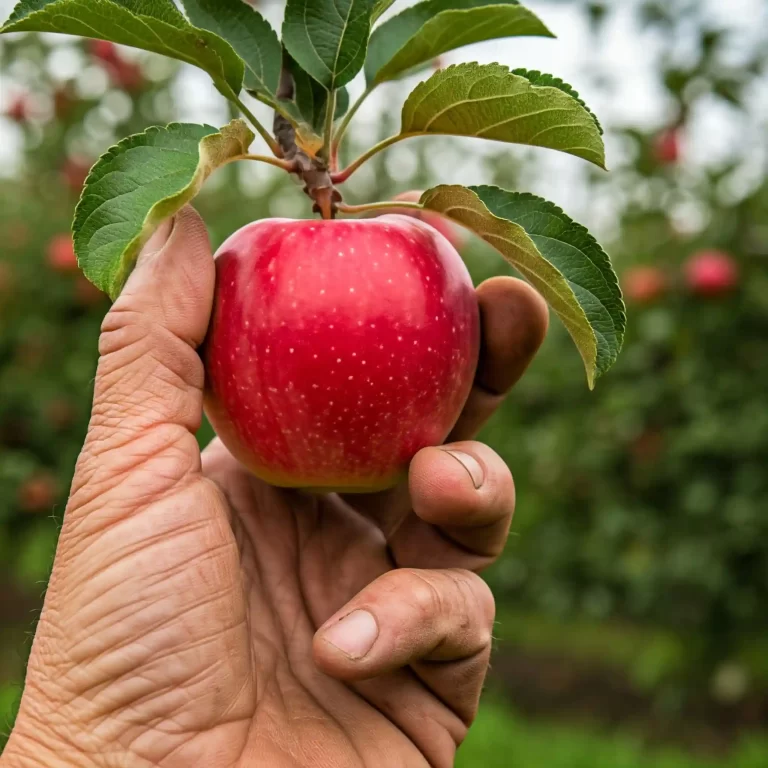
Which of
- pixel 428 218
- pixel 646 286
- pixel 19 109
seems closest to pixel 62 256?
pixel 19 109

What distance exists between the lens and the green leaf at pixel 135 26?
37.8 inches

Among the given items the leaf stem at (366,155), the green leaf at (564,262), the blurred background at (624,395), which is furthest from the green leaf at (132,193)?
the blurred background at (624,395)

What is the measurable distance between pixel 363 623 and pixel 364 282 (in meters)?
0.39

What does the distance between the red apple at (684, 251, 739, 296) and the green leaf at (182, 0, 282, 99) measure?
202 centimetres

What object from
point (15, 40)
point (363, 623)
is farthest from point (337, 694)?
point (15, 40)

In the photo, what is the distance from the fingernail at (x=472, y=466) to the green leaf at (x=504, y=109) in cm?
38

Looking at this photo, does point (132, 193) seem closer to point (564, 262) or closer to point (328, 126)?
point (328, 126)

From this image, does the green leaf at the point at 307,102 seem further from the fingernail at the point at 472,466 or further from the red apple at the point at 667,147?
the red apple at the point at 667,147

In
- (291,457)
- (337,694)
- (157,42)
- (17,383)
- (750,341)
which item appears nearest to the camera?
(157,42)

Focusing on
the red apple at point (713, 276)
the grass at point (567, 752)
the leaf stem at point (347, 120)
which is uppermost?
the leaf stem at point (347, 120)

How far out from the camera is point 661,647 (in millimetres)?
3576

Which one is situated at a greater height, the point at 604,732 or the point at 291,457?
the point at 291,457

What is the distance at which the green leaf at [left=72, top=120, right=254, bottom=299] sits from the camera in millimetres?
910

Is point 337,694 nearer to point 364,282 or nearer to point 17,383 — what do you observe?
point 364,282
